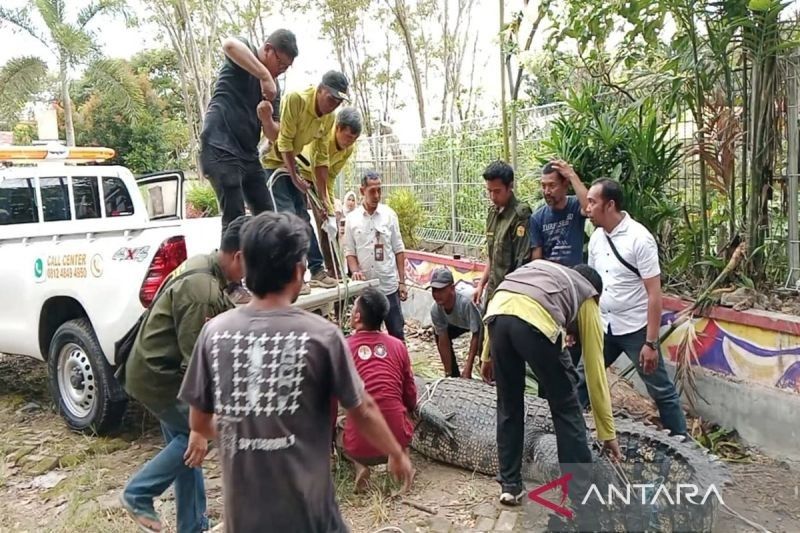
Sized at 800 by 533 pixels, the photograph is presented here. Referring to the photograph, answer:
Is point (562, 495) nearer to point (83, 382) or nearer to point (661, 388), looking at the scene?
point (661, 388)

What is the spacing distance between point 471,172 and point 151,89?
2224cm

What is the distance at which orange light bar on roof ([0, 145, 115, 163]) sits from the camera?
17.9 ft

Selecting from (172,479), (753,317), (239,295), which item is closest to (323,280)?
(239,295)

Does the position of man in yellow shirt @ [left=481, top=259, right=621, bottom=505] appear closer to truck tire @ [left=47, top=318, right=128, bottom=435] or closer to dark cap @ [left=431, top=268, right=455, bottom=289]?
dark cap @ [left=431, top=268, right=455, bottom=289]

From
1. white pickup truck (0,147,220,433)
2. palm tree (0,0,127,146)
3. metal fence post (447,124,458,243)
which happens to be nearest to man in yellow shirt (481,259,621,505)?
white pickup truck (0,147,220,433)

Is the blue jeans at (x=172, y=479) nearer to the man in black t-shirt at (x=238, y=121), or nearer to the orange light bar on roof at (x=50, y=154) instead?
the man in black t-shirt at (x=238, y=121)

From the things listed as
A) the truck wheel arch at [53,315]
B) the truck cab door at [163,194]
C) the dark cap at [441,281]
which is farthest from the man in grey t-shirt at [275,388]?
the truck cab door at [163,194]

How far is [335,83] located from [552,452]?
7.96ft

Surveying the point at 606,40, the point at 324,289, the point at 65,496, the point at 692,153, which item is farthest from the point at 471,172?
the point at 65,496

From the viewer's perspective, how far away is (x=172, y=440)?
310 centimetres

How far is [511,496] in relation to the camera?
3559 millimetres

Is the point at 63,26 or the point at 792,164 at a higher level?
the point at 63,26

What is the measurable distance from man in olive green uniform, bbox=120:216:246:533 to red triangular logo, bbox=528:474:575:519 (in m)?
1.74

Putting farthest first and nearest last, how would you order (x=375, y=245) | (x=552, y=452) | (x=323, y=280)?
(x=375, y=245) → (x=323, y=280) → (x=552, y=452)
